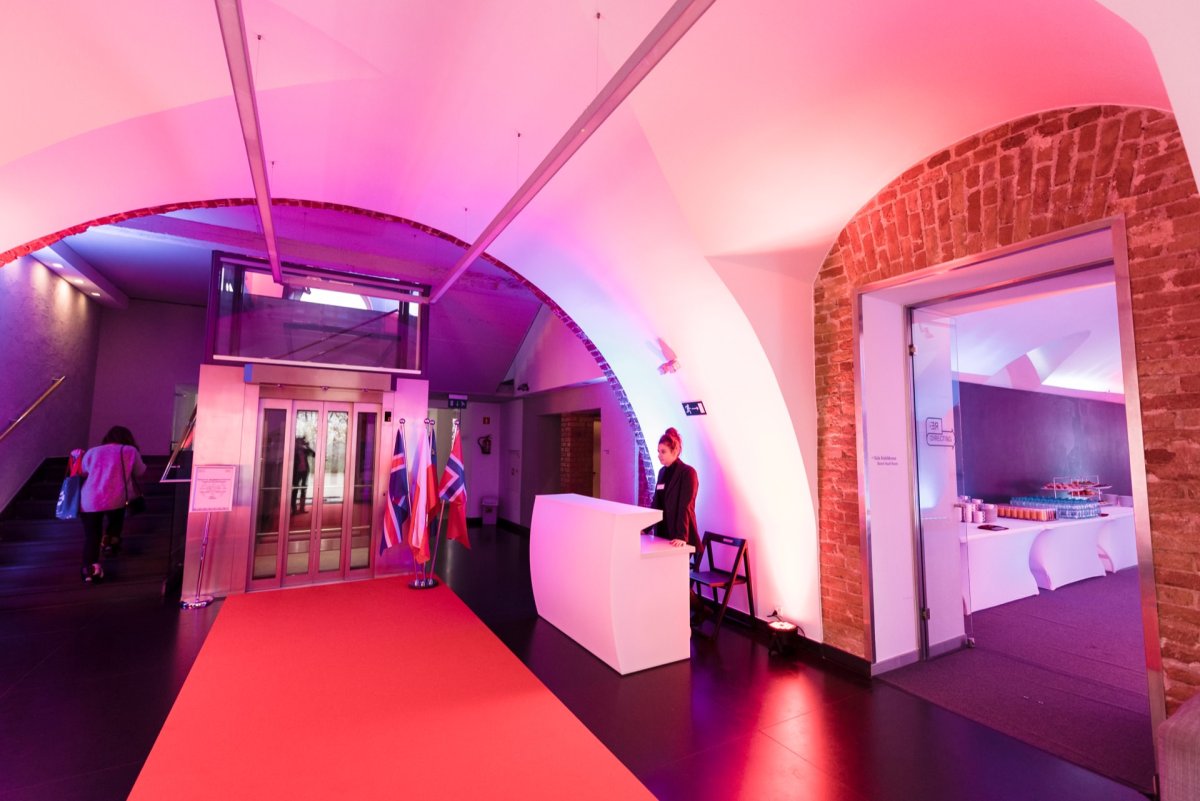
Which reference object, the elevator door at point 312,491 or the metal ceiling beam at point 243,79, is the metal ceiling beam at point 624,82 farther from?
the elevator door at point 312,491

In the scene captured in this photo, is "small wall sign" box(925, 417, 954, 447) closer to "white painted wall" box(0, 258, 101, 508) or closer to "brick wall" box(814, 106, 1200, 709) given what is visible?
"brick wall" box(814, 106, 1200, 709)

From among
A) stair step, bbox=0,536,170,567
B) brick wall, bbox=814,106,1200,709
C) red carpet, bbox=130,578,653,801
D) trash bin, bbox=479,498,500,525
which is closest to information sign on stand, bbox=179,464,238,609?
stair step, bbox=0,536,170,567

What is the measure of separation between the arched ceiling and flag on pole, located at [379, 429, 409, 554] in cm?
309

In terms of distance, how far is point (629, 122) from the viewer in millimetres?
3557

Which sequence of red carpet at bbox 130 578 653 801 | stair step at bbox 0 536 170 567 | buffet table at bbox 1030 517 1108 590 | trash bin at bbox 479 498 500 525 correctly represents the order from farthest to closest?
trash bin at bbox 479 498 500 525 < buffet table at bbox 1030 517 1108 590 < stair step at bbox 0 536 170 567 < red carpet at bbox 130 578 653 801

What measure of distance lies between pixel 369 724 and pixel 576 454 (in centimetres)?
709

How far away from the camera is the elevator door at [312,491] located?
6.39m

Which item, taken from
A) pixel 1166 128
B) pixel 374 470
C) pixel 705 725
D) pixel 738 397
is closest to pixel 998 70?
pixel 1166 128

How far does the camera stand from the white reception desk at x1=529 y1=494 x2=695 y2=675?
4039 mm

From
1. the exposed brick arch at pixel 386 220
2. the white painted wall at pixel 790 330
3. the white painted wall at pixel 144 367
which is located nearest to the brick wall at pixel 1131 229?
the white painted wall at pixel 790 330

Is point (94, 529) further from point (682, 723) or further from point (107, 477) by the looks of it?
point (682, 723)

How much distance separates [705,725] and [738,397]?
8.43ft

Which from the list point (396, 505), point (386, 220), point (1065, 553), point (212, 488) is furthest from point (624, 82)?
point (1065, 553)

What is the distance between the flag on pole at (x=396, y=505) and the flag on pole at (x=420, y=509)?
0.11m
